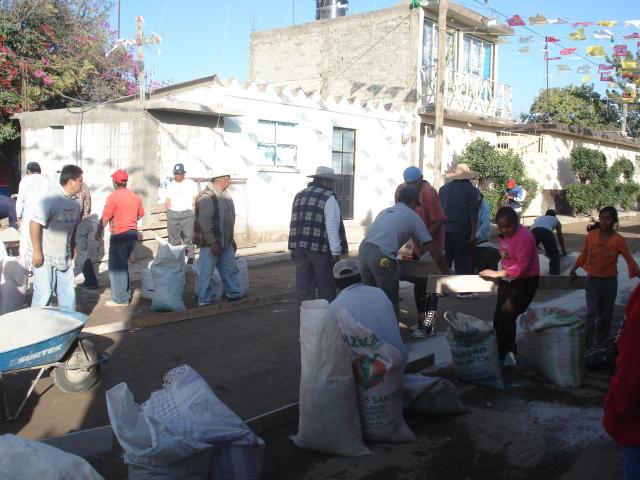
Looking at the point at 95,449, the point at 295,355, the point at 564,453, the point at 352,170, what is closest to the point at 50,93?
the point at 352,170

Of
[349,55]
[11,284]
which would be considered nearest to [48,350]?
[11,284]

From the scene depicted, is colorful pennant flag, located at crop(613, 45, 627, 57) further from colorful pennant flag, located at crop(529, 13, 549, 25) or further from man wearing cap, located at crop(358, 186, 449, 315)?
man wearing cap, located at crop(358, 186, 449, 315)

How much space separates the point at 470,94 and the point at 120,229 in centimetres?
1783

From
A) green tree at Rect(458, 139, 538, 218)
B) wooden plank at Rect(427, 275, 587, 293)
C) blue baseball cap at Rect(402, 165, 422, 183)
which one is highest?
green tree at Rect(458, 139, 538, 218)

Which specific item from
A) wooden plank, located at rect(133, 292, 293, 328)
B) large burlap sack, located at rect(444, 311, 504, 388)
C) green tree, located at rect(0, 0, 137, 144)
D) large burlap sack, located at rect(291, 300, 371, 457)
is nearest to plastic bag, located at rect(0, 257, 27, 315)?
wooden plank, located at rect(133, 292, 293, 328)

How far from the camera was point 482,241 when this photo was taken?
32.3 feet

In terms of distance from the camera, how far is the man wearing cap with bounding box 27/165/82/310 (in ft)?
20.7

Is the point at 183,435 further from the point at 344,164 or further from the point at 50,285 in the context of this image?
the point at 344,164

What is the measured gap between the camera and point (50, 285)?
6.60 m

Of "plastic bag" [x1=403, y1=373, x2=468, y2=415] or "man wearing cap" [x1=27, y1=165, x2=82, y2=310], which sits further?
"man wearing cap" [x1=27, y1=165, x2=82, y2=310]

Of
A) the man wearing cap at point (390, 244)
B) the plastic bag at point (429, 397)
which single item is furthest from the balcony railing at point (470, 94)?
the plastic bag at point (429, 397)

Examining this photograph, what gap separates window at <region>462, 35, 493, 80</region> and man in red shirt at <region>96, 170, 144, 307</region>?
1784cm

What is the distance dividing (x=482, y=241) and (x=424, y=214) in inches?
84.6

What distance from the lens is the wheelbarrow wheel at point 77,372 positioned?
534 centimetres
